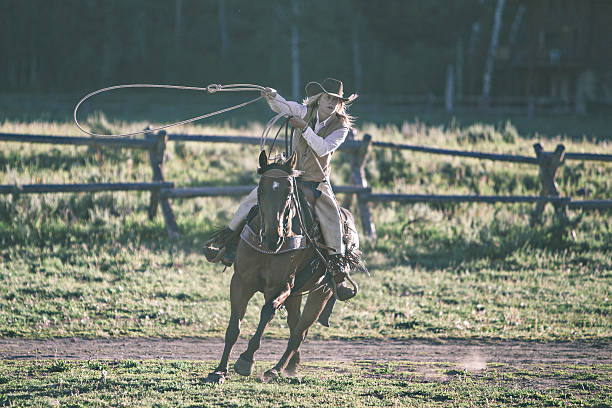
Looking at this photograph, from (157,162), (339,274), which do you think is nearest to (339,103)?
(339,274)

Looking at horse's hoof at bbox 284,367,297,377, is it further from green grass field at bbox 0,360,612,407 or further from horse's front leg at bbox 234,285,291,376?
horse's front leg at bbox 234,285,291,376

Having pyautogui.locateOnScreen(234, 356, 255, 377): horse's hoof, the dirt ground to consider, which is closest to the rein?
pyautogui.locateOnScreen(234, 356, 255, 377): horse's hoof

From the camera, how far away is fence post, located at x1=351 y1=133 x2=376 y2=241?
13039 mm

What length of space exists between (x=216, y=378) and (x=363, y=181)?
7811 mm

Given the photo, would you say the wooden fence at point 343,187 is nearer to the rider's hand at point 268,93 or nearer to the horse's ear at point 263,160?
the rider's hand at point 268,93

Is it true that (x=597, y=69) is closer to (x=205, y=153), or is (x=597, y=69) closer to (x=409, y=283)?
(x=205, y=153)

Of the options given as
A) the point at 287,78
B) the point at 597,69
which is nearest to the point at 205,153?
the point at 287,78

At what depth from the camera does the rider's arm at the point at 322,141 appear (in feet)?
19.9

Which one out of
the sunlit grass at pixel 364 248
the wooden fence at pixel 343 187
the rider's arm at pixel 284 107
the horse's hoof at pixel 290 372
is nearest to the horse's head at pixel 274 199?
the rider's arm at pixel 284 107

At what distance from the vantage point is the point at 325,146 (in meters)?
6.16

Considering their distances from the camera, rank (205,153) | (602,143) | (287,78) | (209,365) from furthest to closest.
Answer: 1. (287,78)
2. (602,143)
3. (205,153)
4. (209,365)

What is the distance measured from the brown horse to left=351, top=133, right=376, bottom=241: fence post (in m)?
6.17

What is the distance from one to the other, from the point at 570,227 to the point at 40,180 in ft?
32.5

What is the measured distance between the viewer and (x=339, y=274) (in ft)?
21.9
